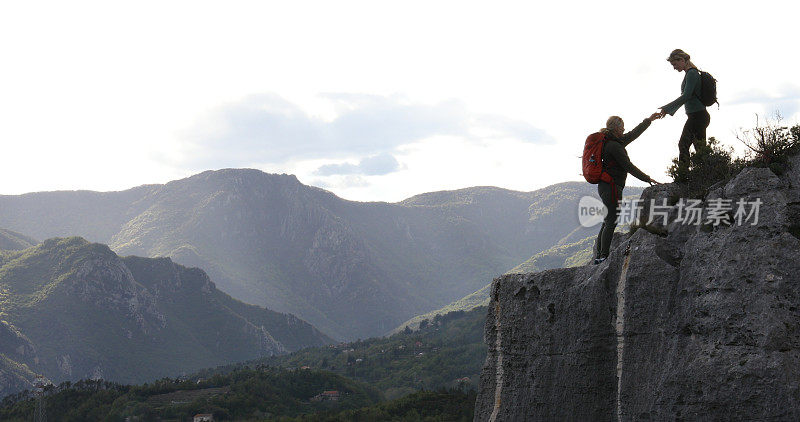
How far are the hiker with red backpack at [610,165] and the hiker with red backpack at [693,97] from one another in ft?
2.04

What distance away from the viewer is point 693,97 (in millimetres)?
14695

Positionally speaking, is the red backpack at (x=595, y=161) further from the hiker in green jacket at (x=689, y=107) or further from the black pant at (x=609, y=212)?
the hiker in green jacket at (x=689, y=107)

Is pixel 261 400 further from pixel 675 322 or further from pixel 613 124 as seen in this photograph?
pixel 675 322

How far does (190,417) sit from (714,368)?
148 metres

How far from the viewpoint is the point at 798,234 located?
40.0 feet

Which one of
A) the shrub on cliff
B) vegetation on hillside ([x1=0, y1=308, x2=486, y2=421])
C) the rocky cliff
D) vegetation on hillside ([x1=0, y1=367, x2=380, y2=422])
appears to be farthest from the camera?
vegetation on hillside ([x1=0, y1=367, x2=380, y2=422])

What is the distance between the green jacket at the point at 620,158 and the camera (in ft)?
46.5

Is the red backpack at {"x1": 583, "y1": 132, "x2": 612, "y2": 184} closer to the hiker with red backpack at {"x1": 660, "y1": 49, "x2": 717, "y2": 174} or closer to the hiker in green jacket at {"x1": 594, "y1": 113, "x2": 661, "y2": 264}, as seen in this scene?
the hiker in green jacket at {"x1": 594, "y1": 113, "x2": 661, "y2": 264}

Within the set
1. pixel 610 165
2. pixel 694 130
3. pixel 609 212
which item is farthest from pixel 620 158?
pixel 694 130

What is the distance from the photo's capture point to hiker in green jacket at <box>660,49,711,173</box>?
569 inches

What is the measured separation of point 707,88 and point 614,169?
8.41 feet

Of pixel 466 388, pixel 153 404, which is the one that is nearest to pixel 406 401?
pixel 466 388

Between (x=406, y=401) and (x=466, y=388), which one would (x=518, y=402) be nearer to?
(x=406, y=401)

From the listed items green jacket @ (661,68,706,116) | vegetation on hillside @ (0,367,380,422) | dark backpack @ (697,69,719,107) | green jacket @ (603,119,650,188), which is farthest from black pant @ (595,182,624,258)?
vegetation on hillside @ (0,367,380,422)
